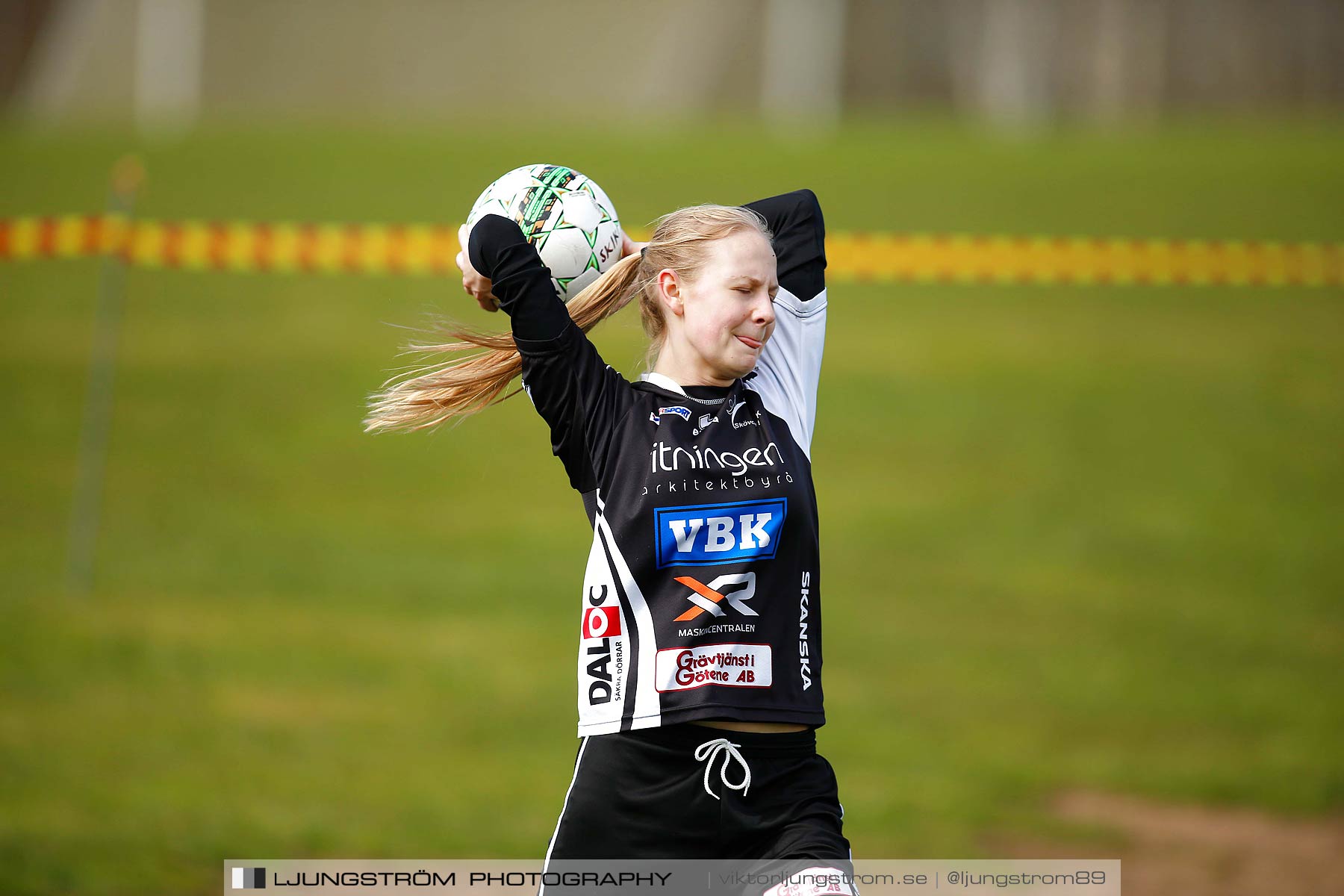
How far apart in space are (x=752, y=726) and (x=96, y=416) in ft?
42.0

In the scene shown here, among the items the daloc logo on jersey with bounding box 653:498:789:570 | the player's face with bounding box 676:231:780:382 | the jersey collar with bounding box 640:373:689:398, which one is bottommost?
the daloc logo on jersey with bounding box 653:498:789:570

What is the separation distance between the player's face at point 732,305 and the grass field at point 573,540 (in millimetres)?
4317

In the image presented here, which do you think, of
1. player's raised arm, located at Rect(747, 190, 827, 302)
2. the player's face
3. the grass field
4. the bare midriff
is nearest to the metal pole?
the grass field

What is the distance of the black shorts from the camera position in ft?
10.3

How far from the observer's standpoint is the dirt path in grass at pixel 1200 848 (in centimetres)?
696

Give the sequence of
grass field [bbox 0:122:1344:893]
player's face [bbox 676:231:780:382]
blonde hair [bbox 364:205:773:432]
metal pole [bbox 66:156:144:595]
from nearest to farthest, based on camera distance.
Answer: player's face [bbox 676:231:780:382] < blonde hair [bbox 364:205:773:432] < grass field [bbox 0:122:1344:893] < metal pole [bbox 66:156:144:595]

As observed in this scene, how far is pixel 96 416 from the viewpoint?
1454 cm

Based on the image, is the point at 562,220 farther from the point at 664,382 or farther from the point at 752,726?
the point at 752,726

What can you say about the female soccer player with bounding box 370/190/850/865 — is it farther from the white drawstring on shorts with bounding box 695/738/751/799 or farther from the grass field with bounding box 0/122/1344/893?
the grass field with bounding box 0/122/1344/893

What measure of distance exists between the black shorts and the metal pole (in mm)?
5404

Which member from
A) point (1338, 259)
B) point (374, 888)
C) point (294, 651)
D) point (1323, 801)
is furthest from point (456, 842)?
point (1338, 259)

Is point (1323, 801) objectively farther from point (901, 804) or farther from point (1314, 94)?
point (1314, 94)

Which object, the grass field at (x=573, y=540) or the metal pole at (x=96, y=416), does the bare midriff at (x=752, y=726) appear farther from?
the metal pole at (x=96, y=416)

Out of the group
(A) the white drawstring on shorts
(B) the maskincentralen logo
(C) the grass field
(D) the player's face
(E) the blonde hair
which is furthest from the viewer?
(C) the grass field
